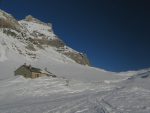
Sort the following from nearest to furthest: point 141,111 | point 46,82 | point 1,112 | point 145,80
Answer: point 141,111 → point 1,112 → point 145,80 → point 46,82

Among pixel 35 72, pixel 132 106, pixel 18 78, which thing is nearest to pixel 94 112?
pixel 132 106

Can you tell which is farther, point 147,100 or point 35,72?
point 35,72

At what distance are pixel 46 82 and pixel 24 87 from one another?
19.7 feet

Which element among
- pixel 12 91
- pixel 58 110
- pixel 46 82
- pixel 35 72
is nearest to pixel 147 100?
pixel 58 110

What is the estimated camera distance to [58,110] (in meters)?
24.6

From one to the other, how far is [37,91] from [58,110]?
23.5 meters

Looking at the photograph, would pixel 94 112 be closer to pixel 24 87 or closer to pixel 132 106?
pixel 132 106

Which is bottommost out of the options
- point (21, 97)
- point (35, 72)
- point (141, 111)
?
point (141, 111)

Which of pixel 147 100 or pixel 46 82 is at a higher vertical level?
pixel 46 82

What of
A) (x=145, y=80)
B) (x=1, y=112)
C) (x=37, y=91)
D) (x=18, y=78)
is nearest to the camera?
(x=1, y=112)

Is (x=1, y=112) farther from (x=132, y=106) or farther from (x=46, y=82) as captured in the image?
(x=46, y=82)

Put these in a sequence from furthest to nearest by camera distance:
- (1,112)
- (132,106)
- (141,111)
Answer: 1. (1,112)
2. (132,106)
3. (141,111)

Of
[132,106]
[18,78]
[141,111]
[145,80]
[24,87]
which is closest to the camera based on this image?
[141,111]

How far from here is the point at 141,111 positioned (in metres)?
20.0
